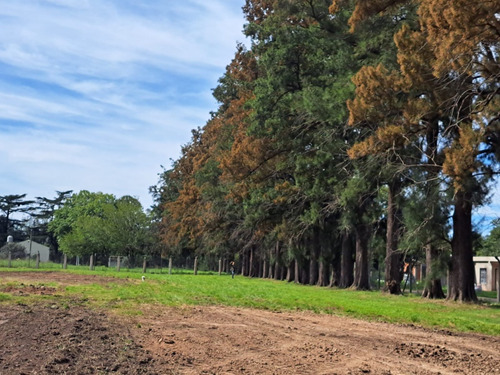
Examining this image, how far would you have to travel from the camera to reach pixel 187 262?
94.6 metres

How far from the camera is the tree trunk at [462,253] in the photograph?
897 inches

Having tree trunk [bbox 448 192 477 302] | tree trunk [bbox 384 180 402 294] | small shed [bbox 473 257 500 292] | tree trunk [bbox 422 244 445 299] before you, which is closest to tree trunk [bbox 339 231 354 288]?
tree trunk [bbox 384 180 402 294]

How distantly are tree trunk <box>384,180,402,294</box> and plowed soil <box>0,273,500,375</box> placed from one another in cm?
1407

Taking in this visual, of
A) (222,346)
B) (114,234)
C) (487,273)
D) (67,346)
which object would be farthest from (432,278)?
(114,234)

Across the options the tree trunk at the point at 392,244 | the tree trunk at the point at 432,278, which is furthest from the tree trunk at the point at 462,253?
the tree trunk at the point at 392,244

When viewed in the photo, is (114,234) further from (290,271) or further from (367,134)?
(367,134)

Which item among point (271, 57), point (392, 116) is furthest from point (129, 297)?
point (271, 57)

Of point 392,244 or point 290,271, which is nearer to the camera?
point 392,244

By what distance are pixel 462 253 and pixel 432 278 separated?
2461 mm

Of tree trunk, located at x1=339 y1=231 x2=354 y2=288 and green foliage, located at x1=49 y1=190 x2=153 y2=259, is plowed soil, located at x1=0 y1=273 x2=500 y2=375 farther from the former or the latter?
green foliage, located at x1=49 y1=190 x2=153 y2=259

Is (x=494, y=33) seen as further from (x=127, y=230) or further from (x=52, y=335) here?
(x=127, y=230)

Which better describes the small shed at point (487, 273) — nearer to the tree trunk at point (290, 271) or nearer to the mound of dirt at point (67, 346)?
the tree trunk at point (290, 271)

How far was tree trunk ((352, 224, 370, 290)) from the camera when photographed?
106ft

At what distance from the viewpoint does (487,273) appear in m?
68.1
